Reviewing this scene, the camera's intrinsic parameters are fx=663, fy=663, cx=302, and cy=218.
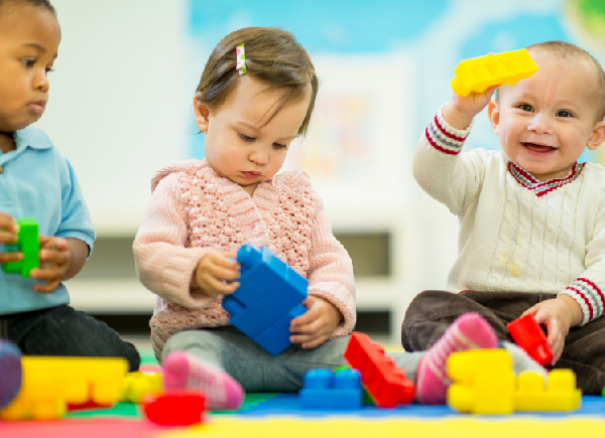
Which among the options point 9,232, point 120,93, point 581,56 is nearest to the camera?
point 9,232

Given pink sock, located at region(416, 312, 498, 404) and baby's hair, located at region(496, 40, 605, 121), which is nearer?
pink sock, located at region(416, 312, 498, 404)

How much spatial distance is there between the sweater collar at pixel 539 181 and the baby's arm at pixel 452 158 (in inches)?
2.4

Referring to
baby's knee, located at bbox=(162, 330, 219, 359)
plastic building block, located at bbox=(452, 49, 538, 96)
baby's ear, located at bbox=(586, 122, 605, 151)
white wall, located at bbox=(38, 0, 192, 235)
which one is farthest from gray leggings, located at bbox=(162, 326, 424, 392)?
white wall, located at bbox=(38, 0, 192, 235)

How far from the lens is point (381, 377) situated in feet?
2.67

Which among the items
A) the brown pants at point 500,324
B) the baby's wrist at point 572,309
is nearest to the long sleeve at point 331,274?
the brown pants at point 500,324

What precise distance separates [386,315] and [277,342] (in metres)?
1.82

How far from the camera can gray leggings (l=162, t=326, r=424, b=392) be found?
96cm

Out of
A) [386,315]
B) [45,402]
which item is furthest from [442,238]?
[45,402]

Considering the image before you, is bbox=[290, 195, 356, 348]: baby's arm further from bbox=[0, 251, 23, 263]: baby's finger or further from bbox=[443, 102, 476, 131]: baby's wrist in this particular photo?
bbox=[0, 251, 23, 263]: baby's finger

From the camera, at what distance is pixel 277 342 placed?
99 centimetres

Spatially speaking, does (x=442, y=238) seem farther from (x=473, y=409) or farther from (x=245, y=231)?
(x=473, y=409)

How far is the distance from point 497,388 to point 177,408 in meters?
0.36

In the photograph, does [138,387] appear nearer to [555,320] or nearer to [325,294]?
[325,294]

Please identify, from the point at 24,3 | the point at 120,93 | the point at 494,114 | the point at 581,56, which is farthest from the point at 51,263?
the point at 120,93
